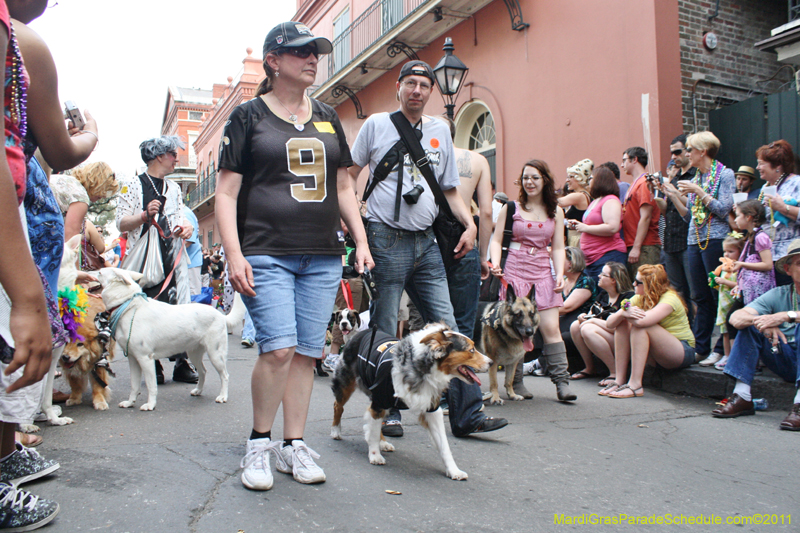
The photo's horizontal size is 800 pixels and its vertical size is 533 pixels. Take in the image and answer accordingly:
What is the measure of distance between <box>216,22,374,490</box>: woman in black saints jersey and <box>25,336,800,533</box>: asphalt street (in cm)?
32

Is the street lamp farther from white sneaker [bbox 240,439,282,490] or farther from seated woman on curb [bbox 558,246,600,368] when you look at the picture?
white sneaker [bbox 240,439,282,490]

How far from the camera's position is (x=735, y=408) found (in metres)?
4.79

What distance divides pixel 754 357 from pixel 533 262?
1.93 m

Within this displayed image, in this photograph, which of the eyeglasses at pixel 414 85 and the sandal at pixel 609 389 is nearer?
the eyeglasses at pixel 414 85

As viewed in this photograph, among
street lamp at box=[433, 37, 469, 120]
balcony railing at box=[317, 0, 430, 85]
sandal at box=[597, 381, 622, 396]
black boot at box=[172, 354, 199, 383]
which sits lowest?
sandal at box=[597, 381, 622, 396]

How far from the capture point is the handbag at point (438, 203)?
4.00 m

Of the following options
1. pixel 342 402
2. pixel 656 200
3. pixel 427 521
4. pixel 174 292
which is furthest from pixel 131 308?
pixel 656 200

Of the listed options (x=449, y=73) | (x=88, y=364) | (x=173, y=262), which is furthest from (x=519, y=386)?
(x=449, y=73)

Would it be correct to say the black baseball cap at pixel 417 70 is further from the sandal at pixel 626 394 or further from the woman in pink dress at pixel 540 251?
the sandal at pixel 626 394

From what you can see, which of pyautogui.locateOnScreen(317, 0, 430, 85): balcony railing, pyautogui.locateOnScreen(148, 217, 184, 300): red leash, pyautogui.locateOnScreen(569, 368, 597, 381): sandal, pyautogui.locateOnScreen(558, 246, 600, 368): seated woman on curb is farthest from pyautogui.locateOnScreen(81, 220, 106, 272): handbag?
pyautogui.locateOnScreen(317, 0, 430, 85): balcony railing

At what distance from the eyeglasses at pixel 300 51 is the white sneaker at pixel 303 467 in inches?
77.6

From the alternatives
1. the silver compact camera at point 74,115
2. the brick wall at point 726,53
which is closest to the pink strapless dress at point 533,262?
the silver compact camera at point 74,115

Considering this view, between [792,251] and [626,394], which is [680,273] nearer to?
[626,394]

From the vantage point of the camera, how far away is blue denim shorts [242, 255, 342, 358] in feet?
9.53
